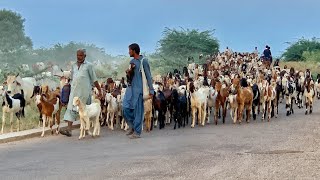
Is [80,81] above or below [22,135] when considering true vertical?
above

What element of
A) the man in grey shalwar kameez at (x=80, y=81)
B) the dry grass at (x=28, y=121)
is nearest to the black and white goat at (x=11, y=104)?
the dry grass at (x=28, y=121)

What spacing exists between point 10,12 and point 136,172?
4923cm

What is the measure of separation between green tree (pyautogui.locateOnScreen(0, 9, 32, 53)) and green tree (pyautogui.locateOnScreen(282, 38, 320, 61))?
25239mm

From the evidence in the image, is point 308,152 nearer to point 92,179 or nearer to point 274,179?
point 274,179

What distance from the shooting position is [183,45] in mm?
49688

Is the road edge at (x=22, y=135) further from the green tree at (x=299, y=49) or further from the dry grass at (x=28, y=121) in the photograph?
the green tree at (x=299, y=49)

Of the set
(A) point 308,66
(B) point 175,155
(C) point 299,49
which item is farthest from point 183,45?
(B) point 175,155

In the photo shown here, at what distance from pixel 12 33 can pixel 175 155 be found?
1755 inches

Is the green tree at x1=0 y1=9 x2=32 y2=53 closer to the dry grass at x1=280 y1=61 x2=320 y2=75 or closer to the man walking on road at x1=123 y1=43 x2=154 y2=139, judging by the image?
the dry grass at x1=280 y1=61 x2=320 y2=75

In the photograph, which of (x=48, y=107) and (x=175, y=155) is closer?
(x=175, y=155)

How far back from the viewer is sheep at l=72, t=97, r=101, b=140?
58.9 ft

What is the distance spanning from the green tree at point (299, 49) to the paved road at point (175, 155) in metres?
→ 50.0

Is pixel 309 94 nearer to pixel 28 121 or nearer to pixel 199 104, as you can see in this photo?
pixel 199 104

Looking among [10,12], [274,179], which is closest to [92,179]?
[274,179]
